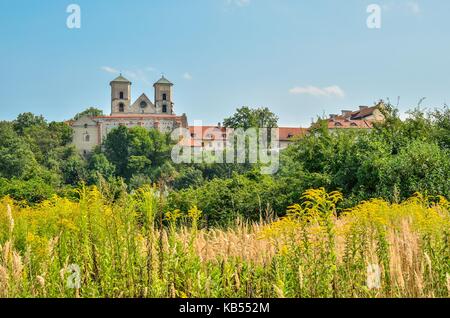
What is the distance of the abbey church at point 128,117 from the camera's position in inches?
4173

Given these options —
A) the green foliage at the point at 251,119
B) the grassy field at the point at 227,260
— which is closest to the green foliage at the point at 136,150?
the green foliage at the point at 251,119

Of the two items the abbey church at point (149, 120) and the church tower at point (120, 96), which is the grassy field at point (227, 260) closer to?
the abbey church at point (149, 120)

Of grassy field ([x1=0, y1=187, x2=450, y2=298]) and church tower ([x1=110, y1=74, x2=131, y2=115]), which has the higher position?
church tower ([x1=110, y1=74, x2=131, y2=115])

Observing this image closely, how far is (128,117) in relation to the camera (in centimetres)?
11100

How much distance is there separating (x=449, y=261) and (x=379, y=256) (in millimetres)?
618

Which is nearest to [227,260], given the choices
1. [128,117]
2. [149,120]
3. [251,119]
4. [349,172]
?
[349,172]

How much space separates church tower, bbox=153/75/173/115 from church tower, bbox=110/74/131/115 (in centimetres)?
583

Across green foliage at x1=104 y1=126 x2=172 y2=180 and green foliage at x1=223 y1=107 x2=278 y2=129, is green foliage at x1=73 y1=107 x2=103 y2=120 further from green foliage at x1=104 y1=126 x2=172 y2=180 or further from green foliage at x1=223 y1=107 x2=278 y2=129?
green foliage at x1=223 y1=107 x2=278 y2=129

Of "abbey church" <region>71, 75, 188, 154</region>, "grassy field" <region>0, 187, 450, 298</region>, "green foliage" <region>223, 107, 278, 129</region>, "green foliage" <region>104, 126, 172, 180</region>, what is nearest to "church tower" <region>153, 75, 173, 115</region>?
"abbey church" <region>71, 75, 188, 154</region>

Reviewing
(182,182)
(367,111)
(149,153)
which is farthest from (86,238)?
(149,153)

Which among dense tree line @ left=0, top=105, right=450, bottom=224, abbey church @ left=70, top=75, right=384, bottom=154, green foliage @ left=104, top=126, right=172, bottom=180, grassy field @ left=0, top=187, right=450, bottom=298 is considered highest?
abbey church @ left=70, top=75, right=384, bottom=154

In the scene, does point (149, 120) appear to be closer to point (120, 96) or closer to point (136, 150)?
point (120, 96)

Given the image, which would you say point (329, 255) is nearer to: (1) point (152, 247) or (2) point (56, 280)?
(1) point (152, 247)

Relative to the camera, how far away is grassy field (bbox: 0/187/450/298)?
189 inches
